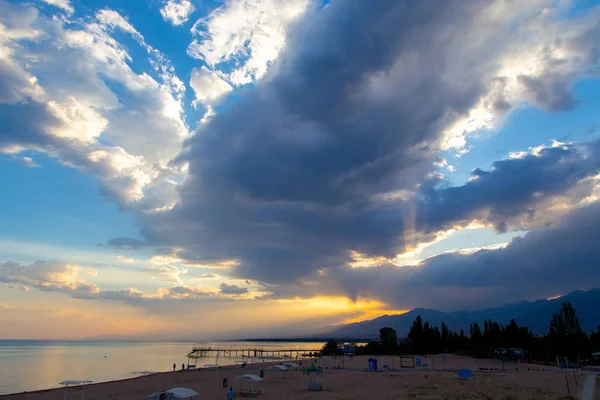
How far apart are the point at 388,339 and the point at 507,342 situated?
23.0 meters

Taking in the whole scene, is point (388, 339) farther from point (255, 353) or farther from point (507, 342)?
point (255, 353)

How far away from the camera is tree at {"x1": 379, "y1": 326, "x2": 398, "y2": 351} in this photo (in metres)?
82.0

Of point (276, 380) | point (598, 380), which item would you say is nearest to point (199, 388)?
point (276, 380)

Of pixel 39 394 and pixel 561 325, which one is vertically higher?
pixel 561 325

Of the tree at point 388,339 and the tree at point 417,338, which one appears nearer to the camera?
the tree at point 388,339

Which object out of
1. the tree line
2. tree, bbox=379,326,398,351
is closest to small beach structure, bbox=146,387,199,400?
the tree line

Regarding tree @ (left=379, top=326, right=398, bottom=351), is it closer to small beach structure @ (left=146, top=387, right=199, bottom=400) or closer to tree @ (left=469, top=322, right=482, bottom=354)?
tree @ (left=469, top=322, right=482, bottom=354)

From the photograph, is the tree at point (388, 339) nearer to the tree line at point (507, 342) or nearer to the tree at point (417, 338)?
the tree line at point (507, 342)

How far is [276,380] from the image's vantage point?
41.8 metres

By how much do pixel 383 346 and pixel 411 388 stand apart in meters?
55.5

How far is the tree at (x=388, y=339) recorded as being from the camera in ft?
269

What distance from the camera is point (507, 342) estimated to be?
2884 inches

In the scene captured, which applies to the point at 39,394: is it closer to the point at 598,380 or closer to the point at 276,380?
the point at 276,380

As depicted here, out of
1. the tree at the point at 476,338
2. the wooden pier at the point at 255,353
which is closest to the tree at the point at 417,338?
the tree at the point at 476,338
